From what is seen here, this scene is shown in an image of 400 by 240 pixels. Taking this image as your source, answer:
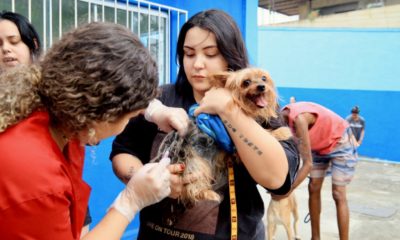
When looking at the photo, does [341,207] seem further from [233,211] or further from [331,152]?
[233,211]

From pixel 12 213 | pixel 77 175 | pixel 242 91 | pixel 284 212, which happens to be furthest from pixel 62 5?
pixel 284 212

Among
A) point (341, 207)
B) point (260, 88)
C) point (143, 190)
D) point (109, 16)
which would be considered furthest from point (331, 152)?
point (143, 190)

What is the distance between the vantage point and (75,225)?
4.32 feet

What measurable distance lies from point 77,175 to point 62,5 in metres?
2.62

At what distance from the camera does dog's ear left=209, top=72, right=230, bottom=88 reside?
1779 millimetres

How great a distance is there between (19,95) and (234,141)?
75 centimetres

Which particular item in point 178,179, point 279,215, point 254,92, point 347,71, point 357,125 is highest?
point 347,71

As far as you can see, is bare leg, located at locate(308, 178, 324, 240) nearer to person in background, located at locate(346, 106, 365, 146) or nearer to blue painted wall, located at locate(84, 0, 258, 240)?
blue painted wall, located at locate(84, 0, 258, 240)

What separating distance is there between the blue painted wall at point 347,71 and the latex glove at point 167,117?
39.8 feet

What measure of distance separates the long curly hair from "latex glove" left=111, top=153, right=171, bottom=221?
1.23 feet

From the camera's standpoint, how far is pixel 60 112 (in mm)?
1192

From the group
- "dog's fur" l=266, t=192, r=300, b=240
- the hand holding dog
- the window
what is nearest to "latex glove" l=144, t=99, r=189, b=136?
the hand holding dog

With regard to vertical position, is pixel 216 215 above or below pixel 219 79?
below

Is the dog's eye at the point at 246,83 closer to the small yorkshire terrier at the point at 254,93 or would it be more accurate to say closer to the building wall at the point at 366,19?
the small yorkshire terrier at the point at 254,93
